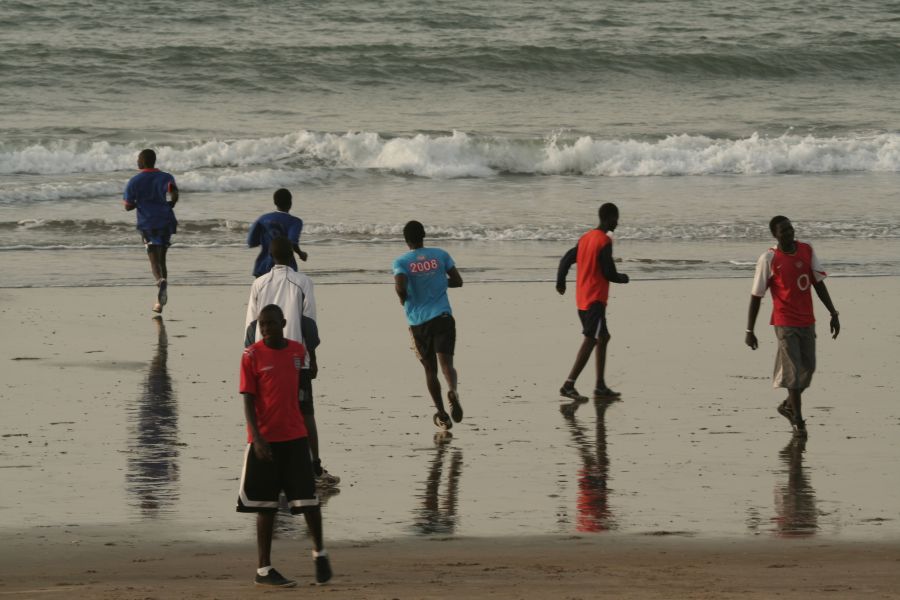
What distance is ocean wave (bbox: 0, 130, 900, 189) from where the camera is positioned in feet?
87.5

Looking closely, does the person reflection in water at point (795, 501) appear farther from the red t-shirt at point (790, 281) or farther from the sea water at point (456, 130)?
the sea water at point (456, 130)

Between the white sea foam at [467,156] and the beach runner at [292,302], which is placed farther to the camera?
the white sea foam at [467,156]

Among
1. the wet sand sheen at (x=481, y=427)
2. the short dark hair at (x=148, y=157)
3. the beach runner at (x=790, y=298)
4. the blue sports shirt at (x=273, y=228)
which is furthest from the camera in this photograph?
the short dark hair at (x=148, y=157)

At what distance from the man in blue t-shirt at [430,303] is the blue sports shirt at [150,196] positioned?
4.67 m

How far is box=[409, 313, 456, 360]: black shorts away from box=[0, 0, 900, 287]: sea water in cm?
588

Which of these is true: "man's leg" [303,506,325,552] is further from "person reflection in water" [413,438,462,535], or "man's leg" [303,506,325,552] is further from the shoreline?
"person reflection in water" [413,438,462,535]

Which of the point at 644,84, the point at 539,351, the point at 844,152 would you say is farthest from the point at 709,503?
the point at 644,84

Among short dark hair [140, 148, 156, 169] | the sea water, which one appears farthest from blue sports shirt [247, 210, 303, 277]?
the sea water

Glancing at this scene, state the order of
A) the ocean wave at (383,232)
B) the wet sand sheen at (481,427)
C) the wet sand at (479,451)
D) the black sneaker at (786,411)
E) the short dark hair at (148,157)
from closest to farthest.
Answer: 1. the wet sand at (479,451)
2. the wet sand sheen at (481,427)
3. the black sneaker at (786,411)
4. the short dark hair at (148,157)
5. the ocean wave at (383,232)

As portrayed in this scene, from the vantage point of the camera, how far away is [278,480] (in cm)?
655

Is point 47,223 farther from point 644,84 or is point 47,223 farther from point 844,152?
point 644,84

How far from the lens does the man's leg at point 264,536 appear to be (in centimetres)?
645

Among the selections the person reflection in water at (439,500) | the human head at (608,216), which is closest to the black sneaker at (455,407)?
the person reflection in water at (439,500)

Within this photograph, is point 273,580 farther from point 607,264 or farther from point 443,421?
point 607,264
